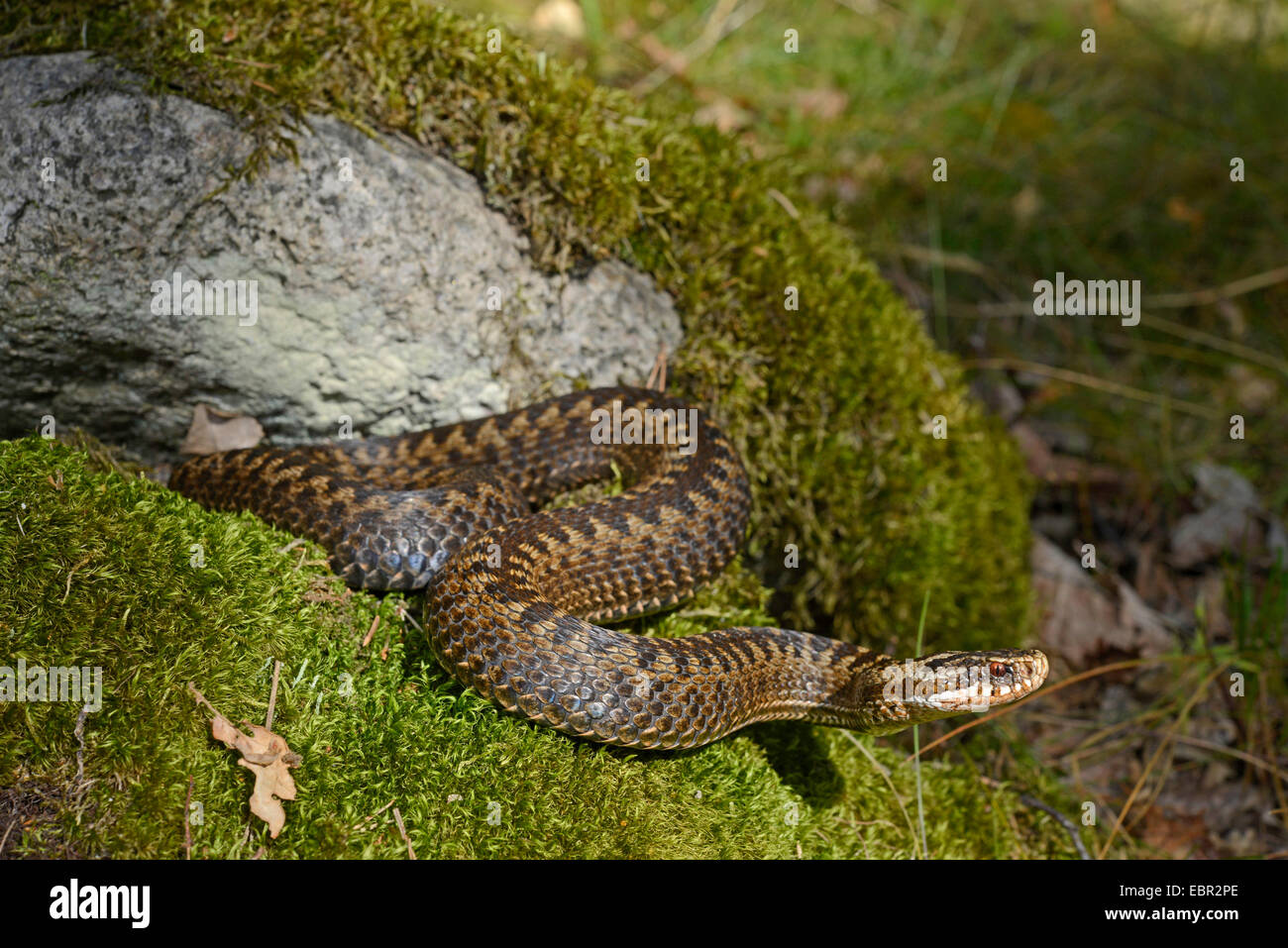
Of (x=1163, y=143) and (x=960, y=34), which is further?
(x=960, y=34)

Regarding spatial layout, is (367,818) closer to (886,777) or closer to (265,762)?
(265,762)

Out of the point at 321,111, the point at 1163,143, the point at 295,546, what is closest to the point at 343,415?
the point at 295,546

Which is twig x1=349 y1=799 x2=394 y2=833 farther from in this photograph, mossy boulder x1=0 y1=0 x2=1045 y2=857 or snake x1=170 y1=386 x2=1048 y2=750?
snake x1=170 y1=386 x2=1048 y2=750

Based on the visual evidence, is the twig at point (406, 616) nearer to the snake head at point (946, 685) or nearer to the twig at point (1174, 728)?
Result: the snake head at point (946, 685)

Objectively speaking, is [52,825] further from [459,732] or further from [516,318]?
[516,318]
